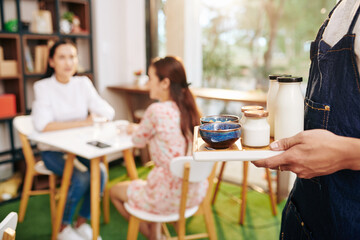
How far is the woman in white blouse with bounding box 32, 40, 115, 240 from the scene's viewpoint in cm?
244

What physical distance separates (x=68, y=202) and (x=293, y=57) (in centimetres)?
438

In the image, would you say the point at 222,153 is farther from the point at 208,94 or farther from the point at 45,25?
the point at 45,25

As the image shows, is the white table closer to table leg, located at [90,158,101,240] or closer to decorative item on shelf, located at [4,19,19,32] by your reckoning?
table leg, located at [90,158,101,240]

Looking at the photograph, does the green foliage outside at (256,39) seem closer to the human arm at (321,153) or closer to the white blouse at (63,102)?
the white blouse at (63,102)

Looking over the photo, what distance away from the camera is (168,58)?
2.15 metres

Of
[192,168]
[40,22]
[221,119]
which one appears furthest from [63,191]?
[40,22]

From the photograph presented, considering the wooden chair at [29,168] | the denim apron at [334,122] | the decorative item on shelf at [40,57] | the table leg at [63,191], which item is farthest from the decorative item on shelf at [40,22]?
the denim apron at [334,122]

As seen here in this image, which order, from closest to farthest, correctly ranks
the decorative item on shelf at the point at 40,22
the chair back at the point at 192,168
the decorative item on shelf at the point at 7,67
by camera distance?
the chair back at the point at 192,168, the decorative item on shelf at the point at 7,67, the decorative item on shelf at the point at 40,22

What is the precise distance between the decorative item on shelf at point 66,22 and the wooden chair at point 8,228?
288 cm

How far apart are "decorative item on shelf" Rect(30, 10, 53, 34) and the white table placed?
4.26 ft

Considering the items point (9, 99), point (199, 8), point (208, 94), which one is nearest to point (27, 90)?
point (9, 99)

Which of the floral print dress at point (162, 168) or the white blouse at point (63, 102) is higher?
the white blouse at point (63, 102)

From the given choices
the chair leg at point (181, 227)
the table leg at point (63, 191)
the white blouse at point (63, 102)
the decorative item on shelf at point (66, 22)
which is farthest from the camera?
the decorative item on shelf at point (66, 22)

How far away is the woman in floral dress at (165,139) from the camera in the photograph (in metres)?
1.92
